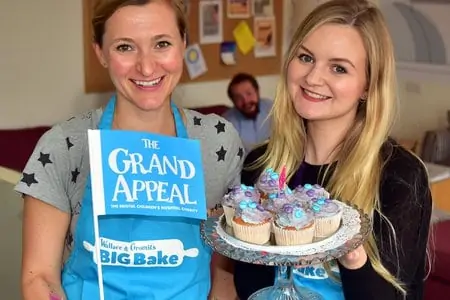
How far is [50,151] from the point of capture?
158cm

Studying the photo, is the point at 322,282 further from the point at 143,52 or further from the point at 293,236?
the point at 143,52

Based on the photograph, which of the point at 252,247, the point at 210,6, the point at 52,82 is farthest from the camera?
the point at 210,6

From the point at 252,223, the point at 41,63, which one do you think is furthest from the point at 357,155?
the point at 41,63

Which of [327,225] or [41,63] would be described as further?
[41,63]

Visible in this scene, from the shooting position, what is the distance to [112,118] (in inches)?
65.2

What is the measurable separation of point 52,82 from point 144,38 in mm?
2836

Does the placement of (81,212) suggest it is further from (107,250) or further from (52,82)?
(52,82)

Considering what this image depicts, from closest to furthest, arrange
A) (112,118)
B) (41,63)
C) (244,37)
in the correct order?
(112,118)
(41,63)
(244,37)

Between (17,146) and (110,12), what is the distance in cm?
255

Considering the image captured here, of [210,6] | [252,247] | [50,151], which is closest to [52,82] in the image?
[210,6]

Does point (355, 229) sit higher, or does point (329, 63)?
point (329, 63)

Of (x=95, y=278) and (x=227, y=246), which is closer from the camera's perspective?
(x=227, y=246)

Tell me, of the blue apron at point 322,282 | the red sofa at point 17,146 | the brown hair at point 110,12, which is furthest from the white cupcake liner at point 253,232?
the red sofa at point 17,146

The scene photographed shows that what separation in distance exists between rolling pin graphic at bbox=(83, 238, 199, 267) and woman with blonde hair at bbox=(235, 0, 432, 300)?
21cm
